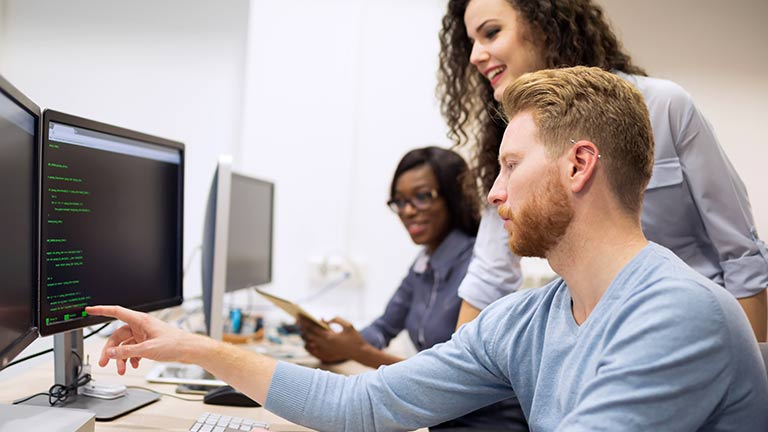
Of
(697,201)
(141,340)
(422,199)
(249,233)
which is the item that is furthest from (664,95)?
(249,233)

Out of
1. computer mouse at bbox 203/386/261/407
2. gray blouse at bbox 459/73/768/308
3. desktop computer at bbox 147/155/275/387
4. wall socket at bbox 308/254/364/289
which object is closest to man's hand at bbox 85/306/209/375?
computer mouse at bbox 203/386/261/407

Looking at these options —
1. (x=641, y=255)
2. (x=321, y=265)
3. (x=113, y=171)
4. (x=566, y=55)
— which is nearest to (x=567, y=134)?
(x=641, y=255)

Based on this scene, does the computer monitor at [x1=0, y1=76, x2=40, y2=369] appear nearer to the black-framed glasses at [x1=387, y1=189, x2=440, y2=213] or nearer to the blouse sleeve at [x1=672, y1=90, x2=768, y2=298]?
the blouse sleeve at [x1=672, y1=90, x2=768, y2=298]

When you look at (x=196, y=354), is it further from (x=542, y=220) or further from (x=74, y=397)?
(x=542, y=220)

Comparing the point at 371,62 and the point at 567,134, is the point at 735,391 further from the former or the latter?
the point at 371,62

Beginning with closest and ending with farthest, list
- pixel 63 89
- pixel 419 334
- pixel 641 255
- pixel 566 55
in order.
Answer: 1. pixel 641 255
2. pixel 566 55
3. pixel 419 334
4. pixel 63 89

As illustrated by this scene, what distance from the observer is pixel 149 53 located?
3168 millimetres

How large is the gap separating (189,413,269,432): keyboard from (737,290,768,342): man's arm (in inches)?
38.3

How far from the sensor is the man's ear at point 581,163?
85 cm

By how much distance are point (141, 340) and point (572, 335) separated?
2.32 feet

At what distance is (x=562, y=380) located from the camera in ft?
2.88

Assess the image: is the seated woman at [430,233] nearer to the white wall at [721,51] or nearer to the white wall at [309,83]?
the white wall at [309,83]

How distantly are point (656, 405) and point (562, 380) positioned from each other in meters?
0.19

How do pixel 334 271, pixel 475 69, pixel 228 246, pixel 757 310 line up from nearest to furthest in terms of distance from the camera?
pixel 757 310, pixel 475 69, pixel 228 246, pixel 334 271
